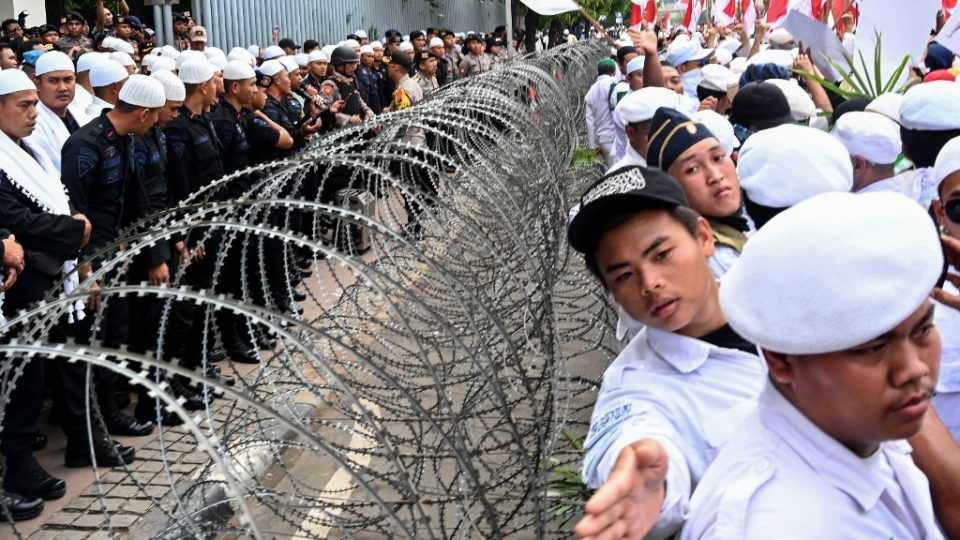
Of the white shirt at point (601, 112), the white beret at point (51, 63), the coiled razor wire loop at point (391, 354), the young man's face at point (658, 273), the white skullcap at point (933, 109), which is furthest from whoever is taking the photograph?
the white shirt at point (601, 112)

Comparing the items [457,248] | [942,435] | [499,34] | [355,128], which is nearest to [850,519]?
[942,435]

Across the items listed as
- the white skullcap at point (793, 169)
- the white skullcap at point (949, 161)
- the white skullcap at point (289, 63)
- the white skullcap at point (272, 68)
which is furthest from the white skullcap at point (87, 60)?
the white skullcap at point (949, 161)

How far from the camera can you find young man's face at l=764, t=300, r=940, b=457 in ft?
4.26

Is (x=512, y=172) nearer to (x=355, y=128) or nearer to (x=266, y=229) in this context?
(x=355, y=128)

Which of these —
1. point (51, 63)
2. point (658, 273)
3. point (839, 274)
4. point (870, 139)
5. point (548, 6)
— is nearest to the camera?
point (839, 274)

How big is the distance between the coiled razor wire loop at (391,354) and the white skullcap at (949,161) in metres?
1.21

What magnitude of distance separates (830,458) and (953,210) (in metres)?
1.40

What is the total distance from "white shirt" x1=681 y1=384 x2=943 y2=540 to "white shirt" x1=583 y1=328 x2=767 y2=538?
0.27m

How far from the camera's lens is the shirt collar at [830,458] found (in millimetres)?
1354

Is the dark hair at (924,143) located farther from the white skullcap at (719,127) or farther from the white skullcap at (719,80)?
the white skullcap at (719,80)

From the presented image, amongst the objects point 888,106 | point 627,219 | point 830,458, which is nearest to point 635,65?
point 888,106

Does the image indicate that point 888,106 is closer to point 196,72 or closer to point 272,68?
point 196,72

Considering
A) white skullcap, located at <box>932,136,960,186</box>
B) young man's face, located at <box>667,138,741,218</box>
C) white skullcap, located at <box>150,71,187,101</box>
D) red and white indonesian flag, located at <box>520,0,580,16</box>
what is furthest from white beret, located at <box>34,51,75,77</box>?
red and white indonesian flag, located at <box>520,0,580,16</box>

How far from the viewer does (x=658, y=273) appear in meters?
2.10
